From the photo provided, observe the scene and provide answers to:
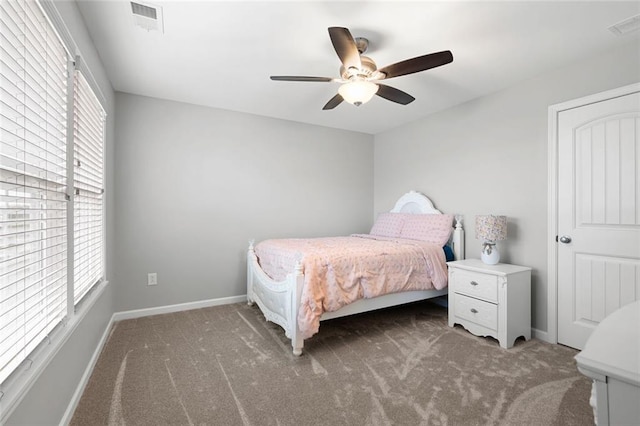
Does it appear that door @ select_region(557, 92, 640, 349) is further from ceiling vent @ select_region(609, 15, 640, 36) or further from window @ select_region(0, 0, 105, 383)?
window @ select_region(0, 0, 105, 383)

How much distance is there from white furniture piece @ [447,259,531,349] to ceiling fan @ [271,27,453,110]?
66.3 inches

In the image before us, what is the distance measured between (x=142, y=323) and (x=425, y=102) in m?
3.83

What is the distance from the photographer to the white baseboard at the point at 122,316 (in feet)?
5.42

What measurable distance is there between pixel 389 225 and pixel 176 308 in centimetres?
279

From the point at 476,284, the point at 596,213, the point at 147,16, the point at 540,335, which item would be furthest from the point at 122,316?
the point at 596,213

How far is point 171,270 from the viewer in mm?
3342

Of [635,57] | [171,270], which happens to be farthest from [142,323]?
[635,57]

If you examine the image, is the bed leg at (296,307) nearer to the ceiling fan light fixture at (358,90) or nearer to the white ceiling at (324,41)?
the ceiling fan light fixture at (358,90)

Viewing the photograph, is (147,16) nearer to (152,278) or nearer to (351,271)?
(351,271)

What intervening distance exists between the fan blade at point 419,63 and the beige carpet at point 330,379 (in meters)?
2.09

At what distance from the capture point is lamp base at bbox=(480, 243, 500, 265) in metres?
2.80

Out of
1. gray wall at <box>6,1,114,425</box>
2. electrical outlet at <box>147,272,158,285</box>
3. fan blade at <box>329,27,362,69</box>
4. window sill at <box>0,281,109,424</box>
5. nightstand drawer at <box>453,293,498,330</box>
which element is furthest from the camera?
electrical outlet at <box>147,272,158,285</box>

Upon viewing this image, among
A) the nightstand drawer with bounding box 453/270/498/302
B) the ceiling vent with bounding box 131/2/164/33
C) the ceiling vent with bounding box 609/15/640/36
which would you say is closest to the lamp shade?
the nightstand drawer with bounding box 453/270/498/302

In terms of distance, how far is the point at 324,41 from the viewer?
2.17m
